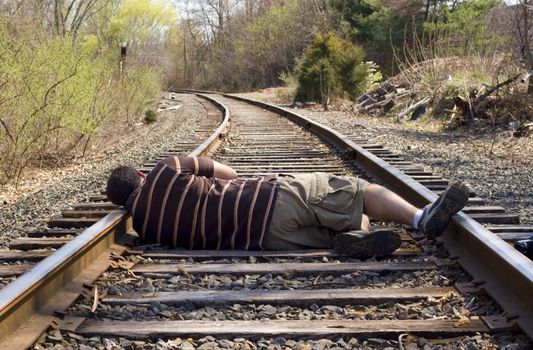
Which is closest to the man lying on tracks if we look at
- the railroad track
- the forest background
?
the railroad track

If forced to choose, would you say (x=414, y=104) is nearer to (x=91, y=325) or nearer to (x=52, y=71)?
(x=52, y=71)

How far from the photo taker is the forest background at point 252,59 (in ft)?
26.1

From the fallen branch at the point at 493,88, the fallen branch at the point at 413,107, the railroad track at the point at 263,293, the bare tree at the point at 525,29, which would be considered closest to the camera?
the railroad track at the point at 263,293

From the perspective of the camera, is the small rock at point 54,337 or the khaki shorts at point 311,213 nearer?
the small rock at point 54,337

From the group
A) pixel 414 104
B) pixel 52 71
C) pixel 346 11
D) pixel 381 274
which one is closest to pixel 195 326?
pixel 381 274

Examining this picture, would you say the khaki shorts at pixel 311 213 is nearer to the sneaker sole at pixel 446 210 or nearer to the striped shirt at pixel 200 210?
the striped shirt at pixel 200 210

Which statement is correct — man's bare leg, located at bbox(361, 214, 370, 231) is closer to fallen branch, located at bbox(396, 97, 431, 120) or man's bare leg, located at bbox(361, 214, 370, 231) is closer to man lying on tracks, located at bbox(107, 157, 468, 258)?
man lying on tracks, located at bbox(107, 157, 468, 258)

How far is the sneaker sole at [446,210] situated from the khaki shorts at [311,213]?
396 millimetres

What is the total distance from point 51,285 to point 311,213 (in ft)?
4.79

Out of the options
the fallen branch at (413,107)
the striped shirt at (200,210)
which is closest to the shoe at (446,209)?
the striped shirt at (200,210)

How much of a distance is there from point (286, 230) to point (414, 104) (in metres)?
12.1

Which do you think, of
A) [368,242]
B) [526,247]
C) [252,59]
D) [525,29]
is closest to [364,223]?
[368,242]

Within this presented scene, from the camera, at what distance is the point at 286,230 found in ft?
11.5

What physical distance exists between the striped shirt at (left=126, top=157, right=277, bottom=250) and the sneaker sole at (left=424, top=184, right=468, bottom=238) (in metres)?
0.86
